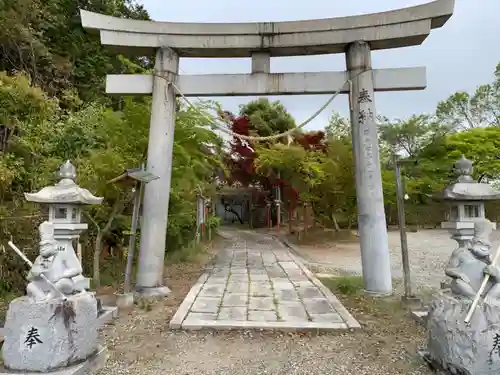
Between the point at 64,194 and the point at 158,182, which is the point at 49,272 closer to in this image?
the point at 64,194

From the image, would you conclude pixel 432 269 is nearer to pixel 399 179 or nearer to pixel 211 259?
pixel 399 179

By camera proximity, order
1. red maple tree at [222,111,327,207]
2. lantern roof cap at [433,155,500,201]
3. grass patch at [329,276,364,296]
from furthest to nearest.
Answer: red maple tree at [222,111,327,207], grass patch at [329,276,364,296], lantern roof cap at [433,155,500,201]

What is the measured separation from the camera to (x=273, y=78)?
6.38m

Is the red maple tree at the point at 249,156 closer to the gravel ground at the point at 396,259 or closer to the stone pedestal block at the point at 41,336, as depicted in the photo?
the gravel ground at the point at 396,259

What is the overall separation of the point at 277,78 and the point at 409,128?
21696 mm

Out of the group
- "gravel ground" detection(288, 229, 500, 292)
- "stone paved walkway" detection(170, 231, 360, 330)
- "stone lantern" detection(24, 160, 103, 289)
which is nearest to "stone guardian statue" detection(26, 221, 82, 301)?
"stone lantern" detection(24, 160, 103, 289)

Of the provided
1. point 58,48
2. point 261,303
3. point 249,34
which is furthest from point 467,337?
point 58,48

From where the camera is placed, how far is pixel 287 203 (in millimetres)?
19828

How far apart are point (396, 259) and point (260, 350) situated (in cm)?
893

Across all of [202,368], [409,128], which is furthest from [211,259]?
[409,128]

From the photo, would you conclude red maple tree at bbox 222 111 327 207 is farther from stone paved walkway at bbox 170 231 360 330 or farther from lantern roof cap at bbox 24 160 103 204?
lantern roof cap at bbox 24 160 103 204

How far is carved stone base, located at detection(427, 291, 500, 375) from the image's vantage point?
2807mm

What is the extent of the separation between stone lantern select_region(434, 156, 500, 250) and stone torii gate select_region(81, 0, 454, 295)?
6.36ft

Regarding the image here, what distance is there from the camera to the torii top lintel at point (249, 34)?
6086mm
